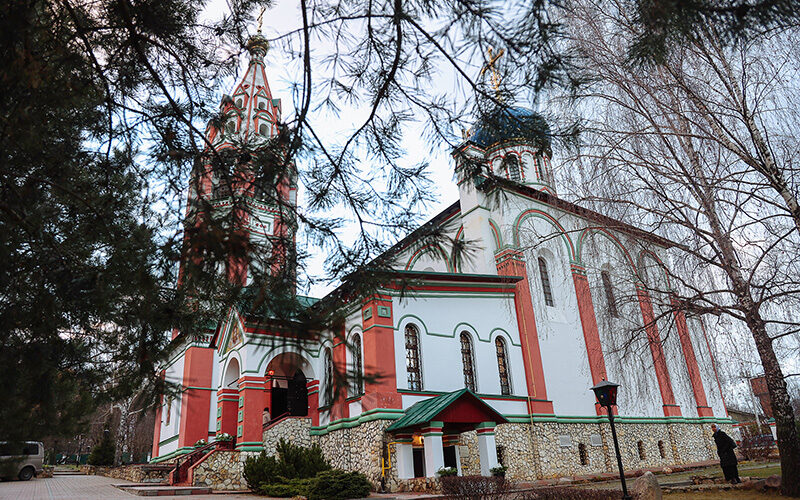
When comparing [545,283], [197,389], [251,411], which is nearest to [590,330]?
[545,283]

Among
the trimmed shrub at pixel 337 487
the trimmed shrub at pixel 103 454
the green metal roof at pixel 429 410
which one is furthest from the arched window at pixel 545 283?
the trimmed shrub at pixel 103 454

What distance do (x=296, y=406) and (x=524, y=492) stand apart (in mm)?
10169

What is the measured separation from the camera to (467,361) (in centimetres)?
1527

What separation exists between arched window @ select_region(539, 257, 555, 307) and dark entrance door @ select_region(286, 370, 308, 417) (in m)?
8.90

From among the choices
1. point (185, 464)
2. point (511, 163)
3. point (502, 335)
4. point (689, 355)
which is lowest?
point (185, 464)

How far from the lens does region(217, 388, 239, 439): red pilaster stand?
632 inches

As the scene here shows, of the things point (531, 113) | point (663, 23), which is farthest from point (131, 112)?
point (663, 23)

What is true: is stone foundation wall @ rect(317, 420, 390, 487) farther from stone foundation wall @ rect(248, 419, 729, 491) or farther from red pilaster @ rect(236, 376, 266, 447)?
red pilaster @ rect(236, 376, 266, 447)

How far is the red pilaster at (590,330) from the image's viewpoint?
16.9 metres

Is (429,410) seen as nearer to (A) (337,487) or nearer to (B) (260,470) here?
(A) (337,487)

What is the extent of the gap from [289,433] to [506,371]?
6.80 metres

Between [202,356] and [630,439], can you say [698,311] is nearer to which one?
[630,439]

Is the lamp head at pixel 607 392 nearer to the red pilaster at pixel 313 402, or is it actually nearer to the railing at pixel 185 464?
the red pilaster at pixel 313 402

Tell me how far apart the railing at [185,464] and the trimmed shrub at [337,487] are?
638cm
